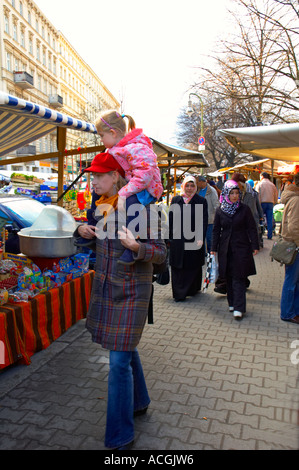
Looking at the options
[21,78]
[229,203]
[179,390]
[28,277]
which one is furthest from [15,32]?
[179,390]

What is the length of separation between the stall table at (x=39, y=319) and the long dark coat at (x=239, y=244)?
1.85 m

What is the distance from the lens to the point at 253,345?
415 centimetres

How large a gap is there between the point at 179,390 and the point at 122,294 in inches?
52.8

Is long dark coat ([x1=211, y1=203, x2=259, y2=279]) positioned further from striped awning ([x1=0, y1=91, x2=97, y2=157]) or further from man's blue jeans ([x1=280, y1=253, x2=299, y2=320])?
striped awning ([x1=0, y1=91, x2=97, y2=157])

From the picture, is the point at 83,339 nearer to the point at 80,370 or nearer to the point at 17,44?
the point at 80,370

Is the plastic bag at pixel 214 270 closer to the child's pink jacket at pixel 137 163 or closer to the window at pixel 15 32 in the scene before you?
the child's pink jacket at pixel 137 163

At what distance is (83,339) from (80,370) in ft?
2.38

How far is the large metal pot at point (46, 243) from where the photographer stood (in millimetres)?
4105

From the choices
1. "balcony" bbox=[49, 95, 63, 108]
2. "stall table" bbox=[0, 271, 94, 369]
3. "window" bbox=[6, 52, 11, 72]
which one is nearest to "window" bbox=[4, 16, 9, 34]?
"window" bbox=[6, 52, 11, 72]

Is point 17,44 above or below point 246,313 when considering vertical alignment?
above

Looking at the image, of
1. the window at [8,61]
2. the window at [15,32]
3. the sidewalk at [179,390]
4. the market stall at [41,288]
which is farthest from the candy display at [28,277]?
the window at [15,32]

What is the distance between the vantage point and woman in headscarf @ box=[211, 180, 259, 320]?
502 centimetres

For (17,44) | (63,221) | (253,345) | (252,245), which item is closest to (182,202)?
(252,245)

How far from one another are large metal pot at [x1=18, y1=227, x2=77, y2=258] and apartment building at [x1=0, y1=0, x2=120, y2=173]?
84.0ft
